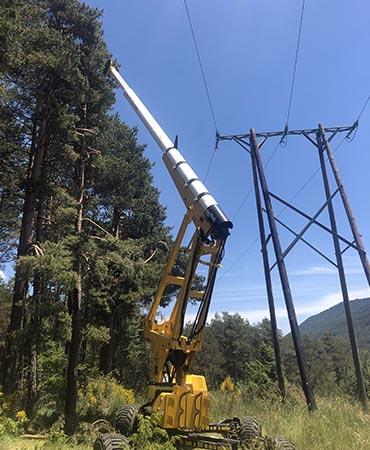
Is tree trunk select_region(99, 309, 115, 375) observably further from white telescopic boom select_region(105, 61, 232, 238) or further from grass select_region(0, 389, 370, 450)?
white telescopic boom select_region(105, 61, 232, 238)

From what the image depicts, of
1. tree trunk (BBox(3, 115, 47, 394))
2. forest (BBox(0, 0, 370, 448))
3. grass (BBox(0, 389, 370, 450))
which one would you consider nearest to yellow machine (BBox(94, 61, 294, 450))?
grass (BBox(0, 389, 370, 450))

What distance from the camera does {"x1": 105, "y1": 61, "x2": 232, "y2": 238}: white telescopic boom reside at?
26.4ft

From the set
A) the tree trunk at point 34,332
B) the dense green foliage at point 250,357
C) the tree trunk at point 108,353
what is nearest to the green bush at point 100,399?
the tree trunk at point 34,332

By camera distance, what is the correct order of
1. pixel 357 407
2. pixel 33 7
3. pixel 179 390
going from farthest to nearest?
pixel 33 7
pixel 357 407
pixel 179 390

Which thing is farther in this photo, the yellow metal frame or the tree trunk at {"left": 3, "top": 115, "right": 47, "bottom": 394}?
the tree trunk at {"left": 3, "top": 115, "right": 47, "bottom": 394}

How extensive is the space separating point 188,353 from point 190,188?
10.9 ft

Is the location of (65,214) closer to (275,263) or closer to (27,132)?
(27,132)

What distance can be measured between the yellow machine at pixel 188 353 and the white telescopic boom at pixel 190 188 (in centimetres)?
2

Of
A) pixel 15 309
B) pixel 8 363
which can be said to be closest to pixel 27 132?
pixel 15 309

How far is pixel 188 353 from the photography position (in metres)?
8.56

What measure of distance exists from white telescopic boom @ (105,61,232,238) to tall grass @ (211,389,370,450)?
4.00 meters

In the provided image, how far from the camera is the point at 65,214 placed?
14531mm

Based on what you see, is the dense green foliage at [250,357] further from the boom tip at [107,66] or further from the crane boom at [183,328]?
the crane boom at [183,328]

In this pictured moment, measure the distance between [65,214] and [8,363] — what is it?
202 inches
